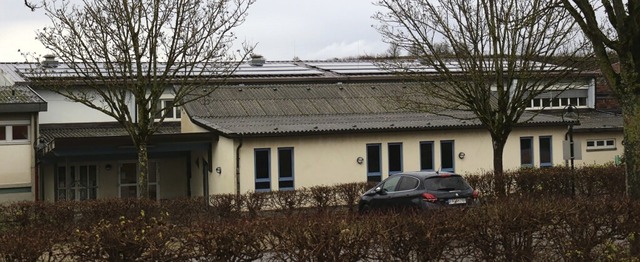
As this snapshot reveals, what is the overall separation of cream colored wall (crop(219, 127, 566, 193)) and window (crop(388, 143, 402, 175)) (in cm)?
17

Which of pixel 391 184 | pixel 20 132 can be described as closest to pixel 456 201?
pixel 391 184

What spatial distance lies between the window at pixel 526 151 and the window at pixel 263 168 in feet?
31.5

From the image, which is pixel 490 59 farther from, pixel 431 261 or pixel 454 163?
pixel 431 261

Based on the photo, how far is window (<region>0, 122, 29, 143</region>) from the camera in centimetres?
2970

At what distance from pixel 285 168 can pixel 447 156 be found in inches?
234

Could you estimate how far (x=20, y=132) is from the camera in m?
30.1

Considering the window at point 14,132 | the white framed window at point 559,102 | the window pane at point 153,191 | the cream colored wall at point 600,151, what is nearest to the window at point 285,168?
the window pane at point 153,191

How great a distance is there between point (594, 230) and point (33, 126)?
24.4m

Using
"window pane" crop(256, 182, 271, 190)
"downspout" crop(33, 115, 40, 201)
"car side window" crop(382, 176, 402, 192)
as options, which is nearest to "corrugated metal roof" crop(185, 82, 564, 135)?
"window pane" crop(256, 182, 271, 190)

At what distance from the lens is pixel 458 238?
9.98 meters

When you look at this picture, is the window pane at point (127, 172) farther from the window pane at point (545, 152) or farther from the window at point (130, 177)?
the window pane at point (545, 152)

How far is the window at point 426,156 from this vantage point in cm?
2819

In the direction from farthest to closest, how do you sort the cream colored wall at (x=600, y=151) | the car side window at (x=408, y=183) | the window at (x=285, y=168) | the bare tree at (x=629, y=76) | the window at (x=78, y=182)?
the cream colored wall at (x=600, y=151) < the window at (x=78, y=182) < the window at (x=285, y=168) < the car side window at (x=408, y=183) < the bare tree at (x=629, y=76)

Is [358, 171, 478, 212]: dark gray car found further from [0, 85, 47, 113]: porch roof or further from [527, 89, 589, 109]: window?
[527, 89, 589, 109]: window
